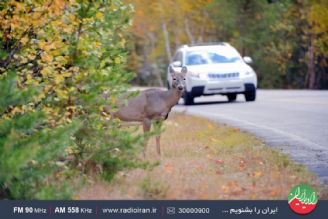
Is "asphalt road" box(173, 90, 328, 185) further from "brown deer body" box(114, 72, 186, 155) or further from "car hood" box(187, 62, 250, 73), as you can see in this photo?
"brown deer body" box(114, 72, 186, 155)

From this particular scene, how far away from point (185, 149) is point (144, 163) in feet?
15.5

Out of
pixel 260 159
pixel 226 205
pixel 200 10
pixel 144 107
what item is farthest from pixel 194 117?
pixel 200 10

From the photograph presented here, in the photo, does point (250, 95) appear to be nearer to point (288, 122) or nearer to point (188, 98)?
point (188, 98)

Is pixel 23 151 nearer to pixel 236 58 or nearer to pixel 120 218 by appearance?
pixel 120 218

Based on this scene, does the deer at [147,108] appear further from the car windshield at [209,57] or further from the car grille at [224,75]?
the car windshield at [209,57]

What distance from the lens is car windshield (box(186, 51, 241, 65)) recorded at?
3105cm

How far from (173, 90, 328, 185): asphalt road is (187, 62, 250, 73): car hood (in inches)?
42.6

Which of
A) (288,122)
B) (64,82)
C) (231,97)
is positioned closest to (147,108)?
(64,82)

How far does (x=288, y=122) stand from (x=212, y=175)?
925 cm

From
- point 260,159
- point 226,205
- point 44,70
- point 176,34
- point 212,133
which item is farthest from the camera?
point 176,34

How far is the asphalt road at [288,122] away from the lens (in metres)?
14.9

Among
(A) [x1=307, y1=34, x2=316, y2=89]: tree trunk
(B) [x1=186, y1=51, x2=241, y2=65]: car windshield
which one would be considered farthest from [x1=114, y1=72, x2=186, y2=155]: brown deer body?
(A) [x1=307, y1=34, x2=316, y2=89]: tree trunk

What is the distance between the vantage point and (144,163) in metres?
11.4

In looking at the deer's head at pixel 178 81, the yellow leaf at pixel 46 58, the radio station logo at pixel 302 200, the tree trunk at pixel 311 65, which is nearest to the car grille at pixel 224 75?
the deer's head at pixel 178 81
